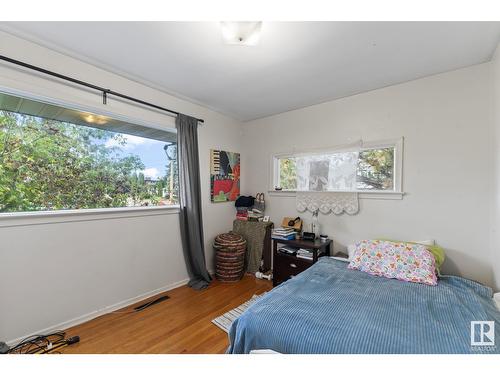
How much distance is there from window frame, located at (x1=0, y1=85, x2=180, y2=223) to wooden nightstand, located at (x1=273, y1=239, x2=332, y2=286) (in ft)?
5.01

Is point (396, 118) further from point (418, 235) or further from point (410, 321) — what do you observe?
point (410, 321)

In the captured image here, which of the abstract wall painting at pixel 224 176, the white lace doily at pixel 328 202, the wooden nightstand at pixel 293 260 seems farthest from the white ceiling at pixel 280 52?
the wooden nightstand at pixel 293 260

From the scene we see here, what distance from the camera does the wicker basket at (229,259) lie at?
296 centimetres

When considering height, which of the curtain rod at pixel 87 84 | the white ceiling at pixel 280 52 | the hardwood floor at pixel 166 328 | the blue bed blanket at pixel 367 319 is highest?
the white ceiling at pixel 280 52

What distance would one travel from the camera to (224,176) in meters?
3.40

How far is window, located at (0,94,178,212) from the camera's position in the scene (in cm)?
177

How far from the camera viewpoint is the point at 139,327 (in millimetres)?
1969

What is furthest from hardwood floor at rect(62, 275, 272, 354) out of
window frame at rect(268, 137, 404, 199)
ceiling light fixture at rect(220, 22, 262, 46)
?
ceiling light fixture at rect(220, 22, 262, 46)

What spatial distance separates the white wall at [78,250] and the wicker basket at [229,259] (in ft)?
1.55
